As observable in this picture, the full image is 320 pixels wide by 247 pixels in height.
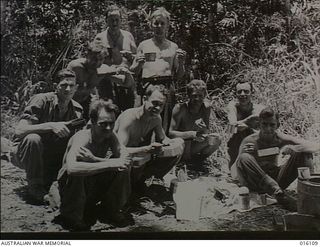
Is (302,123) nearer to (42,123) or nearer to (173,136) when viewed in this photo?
(173,136)

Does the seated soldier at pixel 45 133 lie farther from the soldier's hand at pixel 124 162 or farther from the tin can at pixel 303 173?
the tin can at pixel 303 173

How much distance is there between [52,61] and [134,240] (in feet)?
5.78

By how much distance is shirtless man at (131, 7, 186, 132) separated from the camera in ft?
15.2

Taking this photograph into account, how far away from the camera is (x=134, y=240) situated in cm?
446

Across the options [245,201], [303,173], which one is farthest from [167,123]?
[303,173]

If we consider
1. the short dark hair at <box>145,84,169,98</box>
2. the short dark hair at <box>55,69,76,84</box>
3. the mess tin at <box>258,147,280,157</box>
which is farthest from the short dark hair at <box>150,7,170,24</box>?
the mess tin at <box>258,147,280,157</box>

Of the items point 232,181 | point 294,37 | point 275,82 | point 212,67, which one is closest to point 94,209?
point 232,181

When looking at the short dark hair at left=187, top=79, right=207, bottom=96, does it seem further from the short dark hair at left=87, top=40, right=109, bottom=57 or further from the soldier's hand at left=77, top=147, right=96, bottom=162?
the soldier's hand at left=77, top=147, right=96, bottom=162

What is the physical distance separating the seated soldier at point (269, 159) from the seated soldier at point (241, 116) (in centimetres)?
4

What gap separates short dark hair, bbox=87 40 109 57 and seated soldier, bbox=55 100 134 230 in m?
0.61

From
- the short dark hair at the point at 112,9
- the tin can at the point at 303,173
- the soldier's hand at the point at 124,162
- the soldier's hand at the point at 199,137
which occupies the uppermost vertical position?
the short dark hair at the point at 112,9

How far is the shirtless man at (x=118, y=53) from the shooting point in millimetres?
4641

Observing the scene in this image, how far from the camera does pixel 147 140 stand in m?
4.58

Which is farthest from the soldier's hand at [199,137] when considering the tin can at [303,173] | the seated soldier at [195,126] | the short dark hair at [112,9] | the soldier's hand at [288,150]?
the short dark hair at [112,9]
